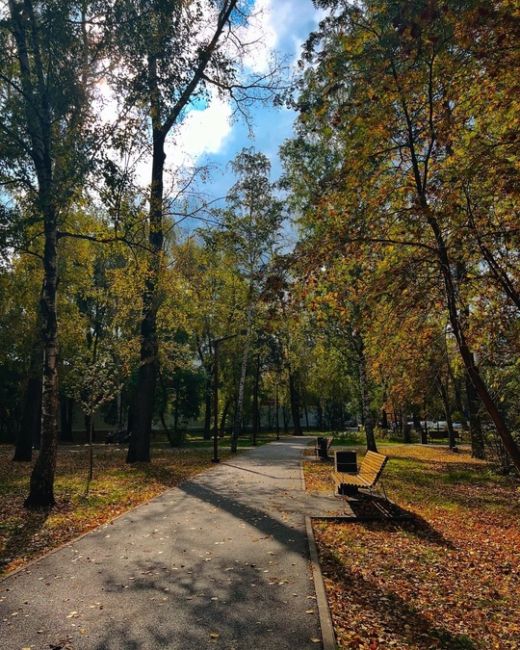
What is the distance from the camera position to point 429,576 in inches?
226

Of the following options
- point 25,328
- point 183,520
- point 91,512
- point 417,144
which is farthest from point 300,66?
point 25,328

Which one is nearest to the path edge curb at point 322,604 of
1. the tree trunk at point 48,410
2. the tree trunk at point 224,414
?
the tree trunk at point 48,410

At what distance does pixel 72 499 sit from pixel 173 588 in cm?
601

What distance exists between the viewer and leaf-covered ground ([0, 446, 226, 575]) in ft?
A: 23.6

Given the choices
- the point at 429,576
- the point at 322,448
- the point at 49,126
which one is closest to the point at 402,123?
the point at 429,576

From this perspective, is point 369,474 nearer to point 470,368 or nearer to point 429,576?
point 429,576

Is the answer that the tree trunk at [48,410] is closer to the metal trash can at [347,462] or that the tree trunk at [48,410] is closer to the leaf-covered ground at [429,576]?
the leaf-covered ground at [429,576]

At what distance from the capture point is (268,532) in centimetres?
751

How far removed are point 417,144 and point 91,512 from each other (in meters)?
8.20

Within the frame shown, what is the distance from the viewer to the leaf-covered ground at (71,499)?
7203mm

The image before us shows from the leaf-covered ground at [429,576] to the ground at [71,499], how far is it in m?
3.92

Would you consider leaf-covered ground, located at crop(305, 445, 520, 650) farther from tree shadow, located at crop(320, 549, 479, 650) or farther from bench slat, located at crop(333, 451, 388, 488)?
bench slat, located at crop(333, 451, 388, 488)

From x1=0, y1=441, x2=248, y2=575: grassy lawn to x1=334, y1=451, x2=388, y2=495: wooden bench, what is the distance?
13.5 ft

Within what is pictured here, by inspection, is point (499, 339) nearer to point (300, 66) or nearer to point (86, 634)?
point (300, 66)
